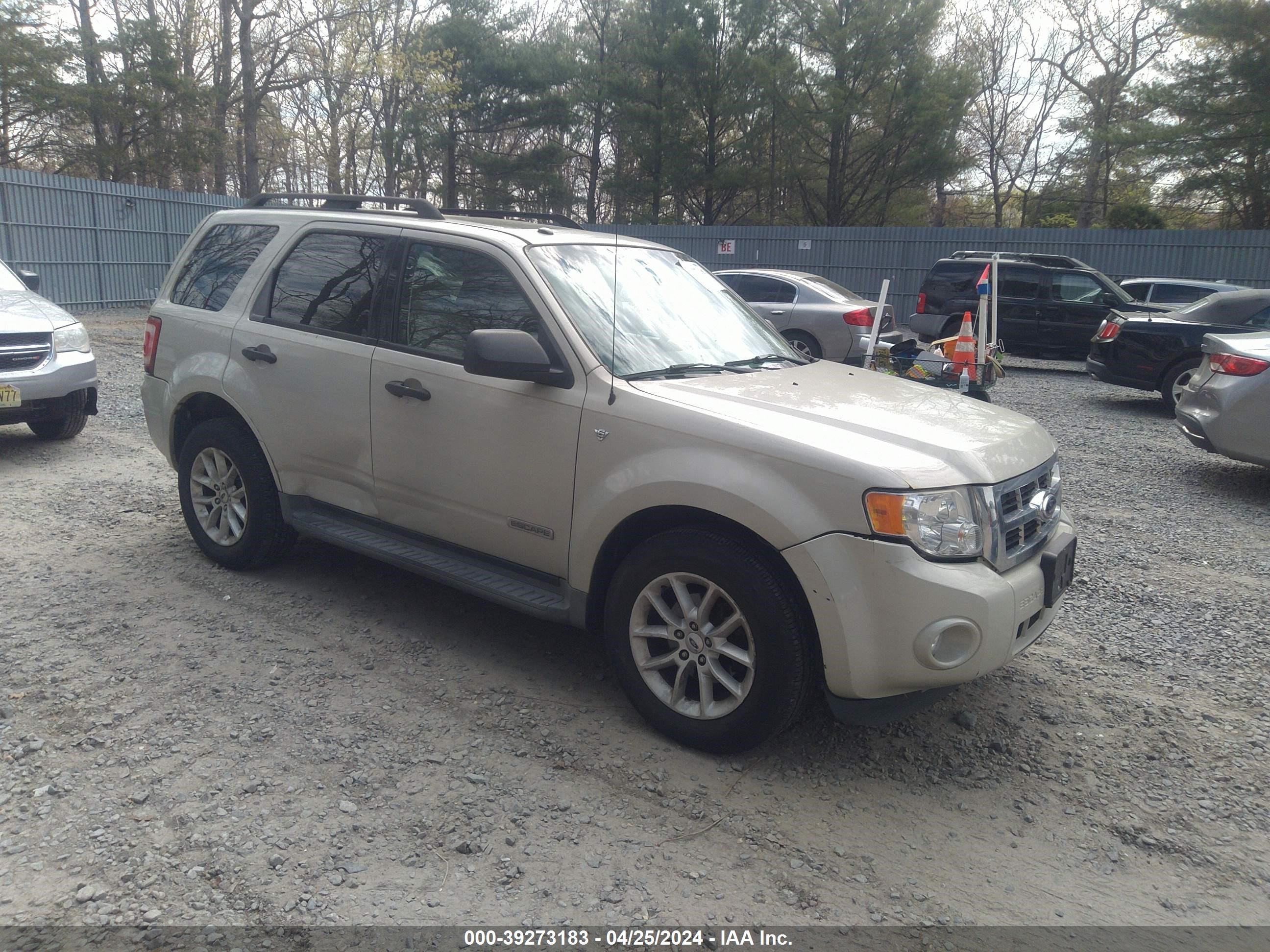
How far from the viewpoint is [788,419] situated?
349 cm

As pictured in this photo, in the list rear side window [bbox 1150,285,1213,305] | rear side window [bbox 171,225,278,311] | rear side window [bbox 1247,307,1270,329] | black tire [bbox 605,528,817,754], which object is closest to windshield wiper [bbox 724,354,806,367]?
black tire [bbox 605,528,817,754]

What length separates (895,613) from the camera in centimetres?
312

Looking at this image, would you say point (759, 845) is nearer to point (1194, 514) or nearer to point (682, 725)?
point (682, 725)

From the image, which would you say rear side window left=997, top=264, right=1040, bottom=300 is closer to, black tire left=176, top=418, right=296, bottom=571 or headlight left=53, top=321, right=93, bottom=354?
→ headlight left=53, top=321, right=93, bottom=354

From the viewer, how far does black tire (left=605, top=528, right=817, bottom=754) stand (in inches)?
129

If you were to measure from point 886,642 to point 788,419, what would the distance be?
85 centimetres

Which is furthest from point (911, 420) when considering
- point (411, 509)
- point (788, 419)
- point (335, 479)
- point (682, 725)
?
point (335, 479)

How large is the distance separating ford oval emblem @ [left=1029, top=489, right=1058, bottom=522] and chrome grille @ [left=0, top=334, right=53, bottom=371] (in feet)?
23.8

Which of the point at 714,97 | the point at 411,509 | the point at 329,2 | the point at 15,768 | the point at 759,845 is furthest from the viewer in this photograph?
the point at 714,97

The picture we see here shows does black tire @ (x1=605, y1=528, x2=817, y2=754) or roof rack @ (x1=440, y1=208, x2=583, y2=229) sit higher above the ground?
roof rack @ (x1=440, y1=208, x2=583, y2=229)

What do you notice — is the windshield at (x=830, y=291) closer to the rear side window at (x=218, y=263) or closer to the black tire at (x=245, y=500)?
the rear side window at (x=218, y=263)

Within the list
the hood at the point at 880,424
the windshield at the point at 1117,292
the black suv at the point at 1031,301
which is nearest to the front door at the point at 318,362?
the hood at the point at 880,424

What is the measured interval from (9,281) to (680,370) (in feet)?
23.8

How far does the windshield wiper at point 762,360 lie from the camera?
4328 millimetres
